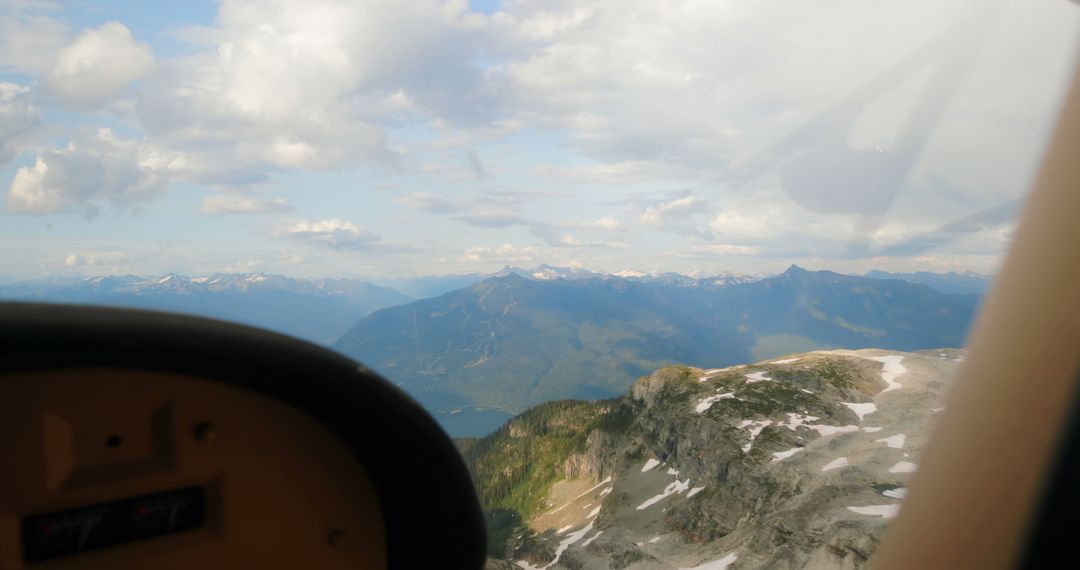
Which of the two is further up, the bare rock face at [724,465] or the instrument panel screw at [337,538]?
the instrument panel screw at [337,538]

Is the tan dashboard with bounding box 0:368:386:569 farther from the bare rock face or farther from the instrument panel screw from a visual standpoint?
the bare rock face

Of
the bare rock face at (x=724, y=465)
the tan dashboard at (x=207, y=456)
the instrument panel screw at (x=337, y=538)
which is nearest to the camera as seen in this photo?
the tan dashboard at (x=207, y=456)

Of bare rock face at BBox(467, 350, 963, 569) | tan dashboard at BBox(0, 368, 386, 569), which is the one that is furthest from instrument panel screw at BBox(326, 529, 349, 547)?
bare rock face at BBox(467, 350, 963, 569)

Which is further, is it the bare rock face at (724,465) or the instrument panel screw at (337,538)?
the bare rock face at (724,465)

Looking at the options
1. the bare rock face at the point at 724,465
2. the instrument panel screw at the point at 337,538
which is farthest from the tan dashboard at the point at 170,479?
the bare rock face at the point at 724,465

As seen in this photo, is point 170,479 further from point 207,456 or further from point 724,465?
point 724,465

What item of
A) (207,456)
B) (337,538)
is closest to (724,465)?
(337,538)

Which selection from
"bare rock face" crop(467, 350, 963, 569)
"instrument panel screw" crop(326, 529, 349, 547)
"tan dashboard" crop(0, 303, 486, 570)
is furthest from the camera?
"bare rock face" crop(467, 350, 963, 569)

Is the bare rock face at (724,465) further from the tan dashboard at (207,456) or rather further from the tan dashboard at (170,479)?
the tan dashboard at (170,479)

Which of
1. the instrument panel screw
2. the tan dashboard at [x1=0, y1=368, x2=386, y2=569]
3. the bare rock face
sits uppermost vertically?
the tan dashboard at [x1=0, y1=368, x2=386, y2=569]
